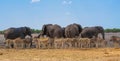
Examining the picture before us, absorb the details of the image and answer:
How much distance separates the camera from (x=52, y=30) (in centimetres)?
4675

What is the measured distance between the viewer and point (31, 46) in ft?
123

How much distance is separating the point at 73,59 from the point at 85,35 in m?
18.5

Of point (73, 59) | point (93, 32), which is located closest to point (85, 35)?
point (93, 32)

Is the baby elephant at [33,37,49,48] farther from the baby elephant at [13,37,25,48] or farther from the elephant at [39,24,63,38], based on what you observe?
the elephant at [39,24,63,38]

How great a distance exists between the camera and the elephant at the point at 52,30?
45.0m

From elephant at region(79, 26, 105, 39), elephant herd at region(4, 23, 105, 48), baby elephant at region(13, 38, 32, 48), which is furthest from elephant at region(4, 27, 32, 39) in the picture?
baby elephant at region(13, 38, 32, 48)

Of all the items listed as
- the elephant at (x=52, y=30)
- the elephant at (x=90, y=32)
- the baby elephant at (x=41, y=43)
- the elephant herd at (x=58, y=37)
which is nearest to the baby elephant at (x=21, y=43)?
the elephant herd at (x=58, y=37)

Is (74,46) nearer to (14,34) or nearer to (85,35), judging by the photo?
(85,35)

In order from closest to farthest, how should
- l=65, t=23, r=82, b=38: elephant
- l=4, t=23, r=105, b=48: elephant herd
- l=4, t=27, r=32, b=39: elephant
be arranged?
l=4, t=23, r=105, b=48: elephant herd < l=65, t=23, r=82, b=38: elephant < l=4, t=27, r=32, b=39: elephant

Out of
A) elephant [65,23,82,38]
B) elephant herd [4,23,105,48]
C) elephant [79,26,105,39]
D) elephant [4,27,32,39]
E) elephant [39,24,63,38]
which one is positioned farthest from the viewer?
elephant [39,24,63,38]

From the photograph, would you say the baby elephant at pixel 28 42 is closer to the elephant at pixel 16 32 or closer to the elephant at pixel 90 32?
the elephant at pixel 16 32

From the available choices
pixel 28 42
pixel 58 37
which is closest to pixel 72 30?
pixel 58 37

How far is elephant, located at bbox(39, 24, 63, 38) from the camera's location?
148 feet

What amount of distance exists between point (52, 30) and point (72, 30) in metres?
3.10
